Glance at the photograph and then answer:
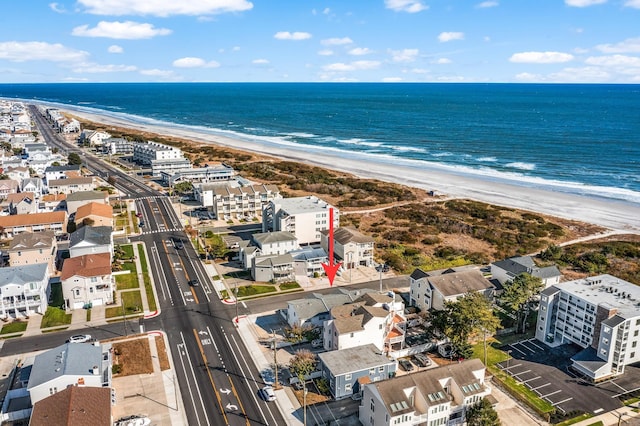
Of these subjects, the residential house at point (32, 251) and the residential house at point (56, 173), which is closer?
the residential house at point (32, 251)

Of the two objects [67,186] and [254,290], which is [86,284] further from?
[67,186]

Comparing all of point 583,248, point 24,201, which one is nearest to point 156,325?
point 24,201

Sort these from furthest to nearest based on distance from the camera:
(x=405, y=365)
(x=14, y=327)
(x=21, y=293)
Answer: (x=21, y=293) < (x=14, y=327) < (x=405, y=365)

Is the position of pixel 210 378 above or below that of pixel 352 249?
below

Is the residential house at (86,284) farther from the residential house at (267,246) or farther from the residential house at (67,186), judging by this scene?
the residential house at (67,186)

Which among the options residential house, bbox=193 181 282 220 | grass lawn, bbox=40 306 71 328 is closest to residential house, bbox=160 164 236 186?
residential house, bbox=193 181 282 220

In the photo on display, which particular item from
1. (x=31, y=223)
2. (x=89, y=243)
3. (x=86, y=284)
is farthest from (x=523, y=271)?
(x=31, y=223)

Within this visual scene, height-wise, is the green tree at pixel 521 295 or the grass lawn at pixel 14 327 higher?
the green tree at pixel 521 295

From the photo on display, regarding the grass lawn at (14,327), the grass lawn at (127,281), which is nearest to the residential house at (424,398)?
the grass lawn at (127,281)
